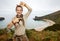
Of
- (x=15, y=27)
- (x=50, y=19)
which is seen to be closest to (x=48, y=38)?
(x=50, y=19)

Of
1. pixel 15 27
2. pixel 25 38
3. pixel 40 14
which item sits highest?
pixel 40 14

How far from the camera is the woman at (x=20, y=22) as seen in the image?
6.66ft

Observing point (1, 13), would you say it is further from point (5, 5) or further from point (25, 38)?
point (25, 38)

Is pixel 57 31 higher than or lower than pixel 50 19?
lower

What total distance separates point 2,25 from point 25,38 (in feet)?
1.06

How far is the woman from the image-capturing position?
2.03 metres

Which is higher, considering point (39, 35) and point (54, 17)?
point (54, 17)

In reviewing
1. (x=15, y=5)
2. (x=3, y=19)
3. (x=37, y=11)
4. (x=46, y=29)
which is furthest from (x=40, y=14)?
(x=3, y=19)

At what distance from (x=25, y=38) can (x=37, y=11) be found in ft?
1.19

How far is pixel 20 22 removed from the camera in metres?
2.04

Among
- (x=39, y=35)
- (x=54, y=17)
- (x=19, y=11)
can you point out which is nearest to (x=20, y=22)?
(x=19, y=11)

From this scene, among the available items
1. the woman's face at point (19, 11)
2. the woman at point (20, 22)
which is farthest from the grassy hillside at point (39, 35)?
the woman's face at point (19, 11)

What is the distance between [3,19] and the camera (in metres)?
2.06

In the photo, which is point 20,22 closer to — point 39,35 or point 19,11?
point 19,11
